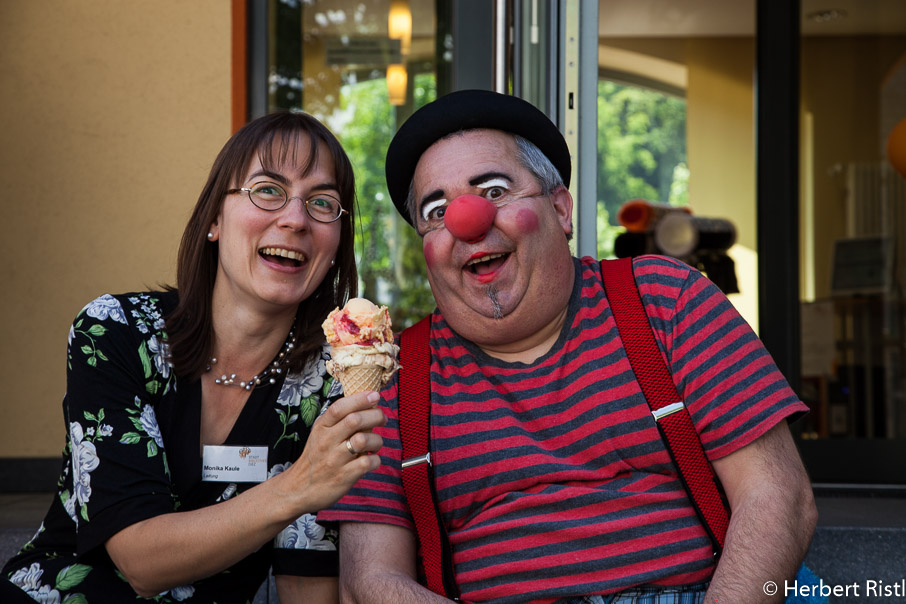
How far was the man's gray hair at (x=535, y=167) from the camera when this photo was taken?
2379mm

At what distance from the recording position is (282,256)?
7.54 feet

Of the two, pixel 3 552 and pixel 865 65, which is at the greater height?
pixel 865 65

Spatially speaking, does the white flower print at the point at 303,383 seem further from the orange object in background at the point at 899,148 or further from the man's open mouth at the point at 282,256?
the orange object in background at the point at 899,148

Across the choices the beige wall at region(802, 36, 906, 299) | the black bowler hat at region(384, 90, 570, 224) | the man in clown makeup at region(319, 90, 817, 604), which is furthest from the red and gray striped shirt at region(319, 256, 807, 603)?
the beige wall at region(802, 36, 906, 299)

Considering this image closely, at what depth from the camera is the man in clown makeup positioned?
2.03 metres

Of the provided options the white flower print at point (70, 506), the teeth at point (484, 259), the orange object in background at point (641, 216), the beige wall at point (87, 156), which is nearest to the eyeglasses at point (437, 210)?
the teeth at point (484, 259)

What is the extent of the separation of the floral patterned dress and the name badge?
0.07 ft

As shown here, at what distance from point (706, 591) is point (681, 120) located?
1024 cm

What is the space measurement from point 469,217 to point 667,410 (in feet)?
2.20

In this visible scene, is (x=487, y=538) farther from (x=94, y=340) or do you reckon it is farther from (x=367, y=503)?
(x=94, y=340)

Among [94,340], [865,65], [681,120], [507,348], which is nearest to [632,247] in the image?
[865,65]

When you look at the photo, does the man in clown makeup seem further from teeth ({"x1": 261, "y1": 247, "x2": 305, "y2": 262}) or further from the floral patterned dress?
teeth ({"x1": 261, "y1": 247, "x2": 305, "y2": 262})

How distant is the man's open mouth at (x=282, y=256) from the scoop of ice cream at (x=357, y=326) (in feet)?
1.21

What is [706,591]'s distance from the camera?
2023mm
